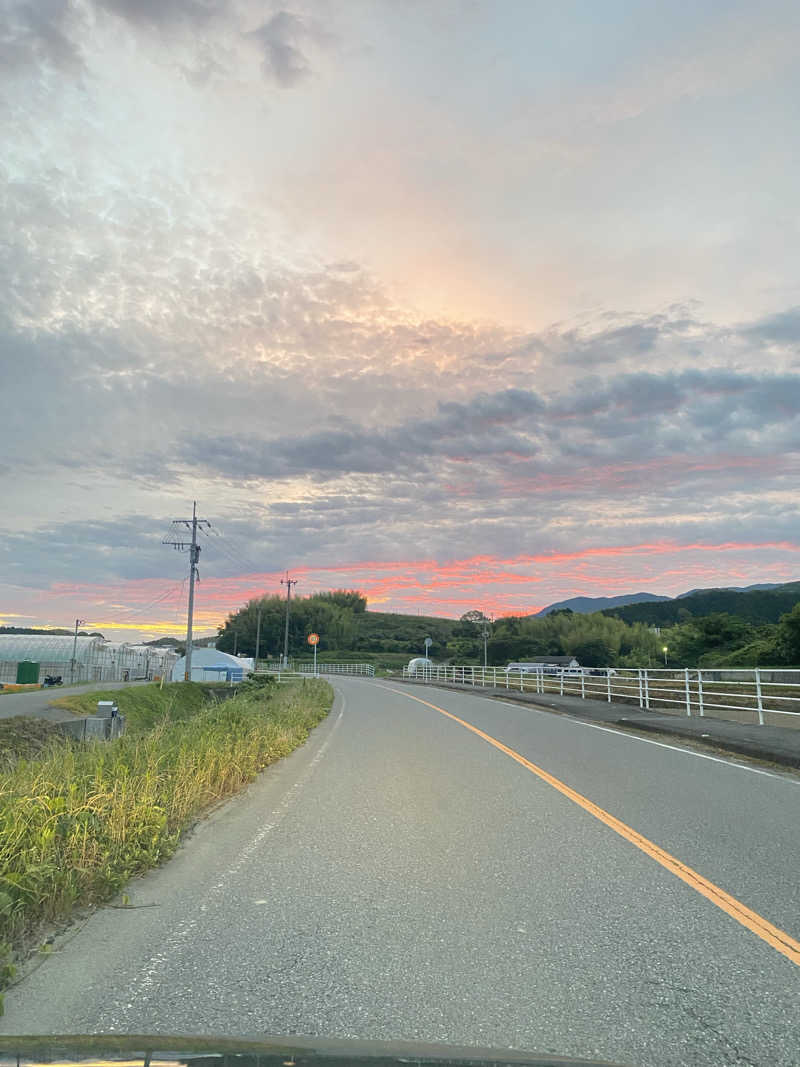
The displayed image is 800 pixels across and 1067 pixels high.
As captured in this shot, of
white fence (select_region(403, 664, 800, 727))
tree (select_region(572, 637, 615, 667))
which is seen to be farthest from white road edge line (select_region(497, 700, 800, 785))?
tree (select_region(572, 637, 615, 667))

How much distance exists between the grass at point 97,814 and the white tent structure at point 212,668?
6141 cm

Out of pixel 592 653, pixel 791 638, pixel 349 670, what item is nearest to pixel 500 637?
pixel 592 653

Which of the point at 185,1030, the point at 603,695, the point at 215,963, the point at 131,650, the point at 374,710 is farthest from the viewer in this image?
the point at 131,650

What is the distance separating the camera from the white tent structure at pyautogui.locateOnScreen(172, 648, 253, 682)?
71750mm

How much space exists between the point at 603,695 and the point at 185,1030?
26.2 metres

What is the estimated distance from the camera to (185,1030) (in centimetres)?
329

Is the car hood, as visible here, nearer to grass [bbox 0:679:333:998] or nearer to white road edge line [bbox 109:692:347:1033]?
white road edge line [bbox 109:692:347:1033]

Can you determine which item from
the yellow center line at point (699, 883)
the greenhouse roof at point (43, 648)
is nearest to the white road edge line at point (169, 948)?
the yellow center line at point (699, 883)

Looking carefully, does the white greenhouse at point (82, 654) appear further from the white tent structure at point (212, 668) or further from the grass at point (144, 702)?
the grass at point (144, 702)

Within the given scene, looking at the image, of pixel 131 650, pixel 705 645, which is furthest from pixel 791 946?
pixel 131 650

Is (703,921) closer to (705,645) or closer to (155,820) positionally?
(155,820)

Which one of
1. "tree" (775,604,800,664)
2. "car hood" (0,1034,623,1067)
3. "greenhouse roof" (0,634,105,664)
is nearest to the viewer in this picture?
"car hood" (0,1034,623,1067)

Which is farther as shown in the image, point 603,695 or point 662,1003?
point 603,695

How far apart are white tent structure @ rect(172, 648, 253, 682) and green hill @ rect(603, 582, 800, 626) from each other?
95.3 meters
